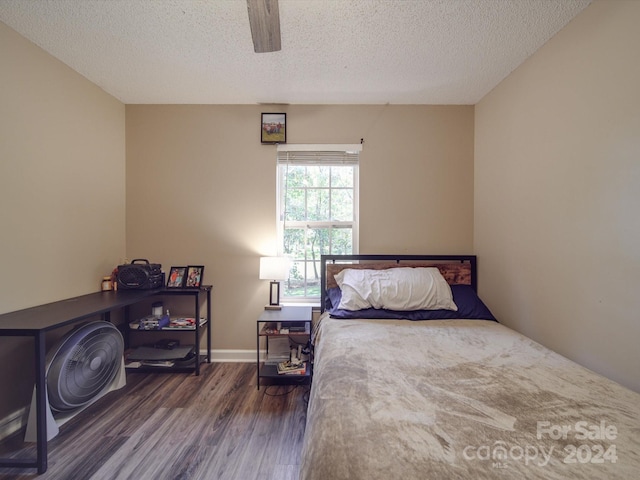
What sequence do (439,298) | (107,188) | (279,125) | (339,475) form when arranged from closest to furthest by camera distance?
(339,475), (439,298), (107,188), (279,125)

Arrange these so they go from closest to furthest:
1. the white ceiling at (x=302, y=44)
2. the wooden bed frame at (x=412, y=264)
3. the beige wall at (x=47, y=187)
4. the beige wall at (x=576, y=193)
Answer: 1. the beige wall at (x=576, y=193)
2. the white ceiling at (x=302, y=44)
3. the beige wall at (x=47, y=187)
4. the wooden bed frame at (x=412, y=264)

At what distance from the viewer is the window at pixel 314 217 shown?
2.57 meters

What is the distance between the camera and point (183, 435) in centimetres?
156

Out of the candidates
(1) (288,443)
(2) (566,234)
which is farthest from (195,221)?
(2) (566,234)

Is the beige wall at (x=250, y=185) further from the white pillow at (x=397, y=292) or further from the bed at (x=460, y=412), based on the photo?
the bed at (x=460, y=412)

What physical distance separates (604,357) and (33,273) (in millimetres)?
3629

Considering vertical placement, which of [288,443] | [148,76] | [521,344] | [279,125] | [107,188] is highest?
[148,76]

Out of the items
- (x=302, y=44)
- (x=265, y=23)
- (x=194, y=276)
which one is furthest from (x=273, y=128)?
(x=194, y=276)

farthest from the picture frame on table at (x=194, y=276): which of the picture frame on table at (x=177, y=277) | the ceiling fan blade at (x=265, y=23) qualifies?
the ceiling fan blade at (x=265, y=23)

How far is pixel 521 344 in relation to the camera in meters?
1.51

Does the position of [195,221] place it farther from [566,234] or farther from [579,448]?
[566,234]

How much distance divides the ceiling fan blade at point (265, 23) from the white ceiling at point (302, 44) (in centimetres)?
31

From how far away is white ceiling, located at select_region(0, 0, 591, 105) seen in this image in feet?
4.74

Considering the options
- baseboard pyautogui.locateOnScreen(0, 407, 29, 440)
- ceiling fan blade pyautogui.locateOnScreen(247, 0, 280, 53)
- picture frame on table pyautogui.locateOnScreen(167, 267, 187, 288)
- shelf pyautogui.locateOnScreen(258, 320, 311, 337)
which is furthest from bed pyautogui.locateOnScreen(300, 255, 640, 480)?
baseboard pyautogui.locateOnScreen(0, 407, 29, 440)
